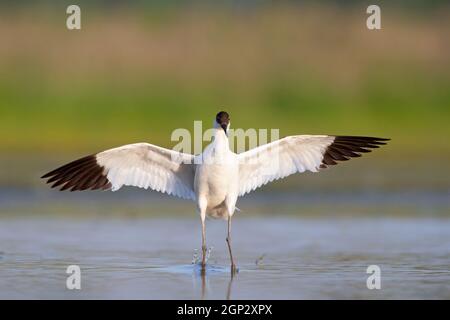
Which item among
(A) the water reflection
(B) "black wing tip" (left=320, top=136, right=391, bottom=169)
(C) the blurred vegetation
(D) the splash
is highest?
(C) the blurred vegetation

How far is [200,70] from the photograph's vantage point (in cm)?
3225

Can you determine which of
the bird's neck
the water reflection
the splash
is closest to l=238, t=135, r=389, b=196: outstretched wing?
the bird's neck

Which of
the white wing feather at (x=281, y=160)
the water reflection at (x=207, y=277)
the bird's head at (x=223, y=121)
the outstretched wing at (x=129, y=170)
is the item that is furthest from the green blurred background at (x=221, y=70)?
the water reflection at (x=207, y=277)

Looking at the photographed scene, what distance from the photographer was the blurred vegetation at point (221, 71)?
30.6 metres

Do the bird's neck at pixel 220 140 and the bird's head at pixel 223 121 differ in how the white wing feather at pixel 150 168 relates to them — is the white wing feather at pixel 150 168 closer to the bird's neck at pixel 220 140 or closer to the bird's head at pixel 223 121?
the bird's neck at pixel 220 140

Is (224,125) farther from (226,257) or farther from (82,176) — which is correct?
(82,176)

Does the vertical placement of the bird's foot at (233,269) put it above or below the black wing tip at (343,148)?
below

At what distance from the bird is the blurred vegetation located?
14.3m

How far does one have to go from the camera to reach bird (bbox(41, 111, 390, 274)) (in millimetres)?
13836

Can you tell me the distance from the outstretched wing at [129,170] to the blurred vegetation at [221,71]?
14.3 metres

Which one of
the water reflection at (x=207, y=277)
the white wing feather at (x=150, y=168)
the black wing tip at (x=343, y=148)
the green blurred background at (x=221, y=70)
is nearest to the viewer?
the water reflection at (x=207, y=277)

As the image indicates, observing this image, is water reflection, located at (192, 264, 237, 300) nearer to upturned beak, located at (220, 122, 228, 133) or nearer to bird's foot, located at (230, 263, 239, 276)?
bird's foot, located at (230, 263, 239, 276)
